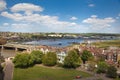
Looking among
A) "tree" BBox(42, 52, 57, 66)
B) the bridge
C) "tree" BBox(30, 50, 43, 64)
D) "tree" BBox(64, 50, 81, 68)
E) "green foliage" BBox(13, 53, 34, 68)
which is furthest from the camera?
the bridge

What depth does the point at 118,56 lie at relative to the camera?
1295 cm

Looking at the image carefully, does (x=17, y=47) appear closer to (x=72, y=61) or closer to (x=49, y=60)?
(x=49, y=60)

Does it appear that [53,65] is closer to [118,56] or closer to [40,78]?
[40,78]

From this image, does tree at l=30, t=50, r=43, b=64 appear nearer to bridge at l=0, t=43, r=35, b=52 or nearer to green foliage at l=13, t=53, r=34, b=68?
green foliage at l=13, t=53, r=34, b=68

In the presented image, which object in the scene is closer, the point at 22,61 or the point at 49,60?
the point at 22,61

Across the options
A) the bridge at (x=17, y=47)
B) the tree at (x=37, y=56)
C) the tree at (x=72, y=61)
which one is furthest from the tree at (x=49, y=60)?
the bridge at (x=17, y=47)

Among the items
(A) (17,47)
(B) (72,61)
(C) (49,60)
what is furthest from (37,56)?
(A) (17,47)

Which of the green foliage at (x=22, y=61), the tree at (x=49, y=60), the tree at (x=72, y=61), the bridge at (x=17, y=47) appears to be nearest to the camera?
the green foliage at (x=22, y=61)

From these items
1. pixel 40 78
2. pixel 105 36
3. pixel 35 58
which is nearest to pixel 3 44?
pixel 35 58

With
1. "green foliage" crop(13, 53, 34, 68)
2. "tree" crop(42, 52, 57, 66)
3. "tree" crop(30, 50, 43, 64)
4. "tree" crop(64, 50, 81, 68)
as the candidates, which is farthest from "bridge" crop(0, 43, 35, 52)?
"tree" crop(64, 50, 81, 68)

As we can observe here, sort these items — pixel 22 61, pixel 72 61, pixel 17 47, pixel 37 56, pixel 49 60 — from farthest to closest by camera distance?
pixel 17 47 → pixel 37 56 → pixel 49 60 → pixel 72 61 → pixel 22 61

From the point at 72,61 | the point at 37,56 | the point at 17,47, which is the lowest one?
the point at 17,47

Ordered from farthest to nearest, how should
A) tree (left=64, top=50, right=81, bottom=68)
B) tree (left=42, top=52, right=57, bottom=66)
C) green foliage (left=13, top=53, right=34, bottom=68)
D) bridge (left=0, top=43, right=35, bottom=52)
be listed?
bridge (left=0, top=43, right=35, bottom=52), tree (left=42, top=52, right=57, bottom=66), tree (left=64, top=50, right=81, bottom=68), green foliage (left=13, top=53, right=34, bottom=68)

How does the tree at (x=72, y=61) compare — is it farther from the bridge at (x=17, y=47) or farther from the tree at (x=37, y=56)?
the bridge at (x=17, y=47)
